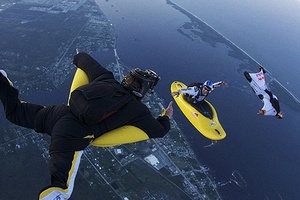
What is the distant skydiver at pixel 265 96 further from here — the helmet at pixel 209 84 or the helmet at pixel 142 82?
the helmet at pixel 142 82

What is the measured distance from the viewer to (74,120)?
455 centimetres

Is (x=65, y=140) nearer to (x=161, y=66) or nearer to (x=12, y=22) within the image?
(x=161, y=66)

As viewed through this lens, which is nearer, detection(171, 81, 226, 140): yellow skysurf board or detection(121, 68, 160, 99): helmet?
detection(121, 68, 160, 99): helmet

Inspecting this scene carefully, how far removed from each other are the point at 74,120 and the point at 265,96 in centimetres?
1007

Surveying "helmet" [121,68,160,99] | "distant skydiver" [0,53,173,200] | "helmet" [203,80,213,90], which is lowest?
"helmet" [203,80,213,90]

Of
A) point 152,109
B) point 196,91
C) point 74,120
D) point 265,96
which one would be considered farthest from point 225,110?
point 74,120

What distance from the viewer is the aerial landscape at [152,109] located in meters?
32.5

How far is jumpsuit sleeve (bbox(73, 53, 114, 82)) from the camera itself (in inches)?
222

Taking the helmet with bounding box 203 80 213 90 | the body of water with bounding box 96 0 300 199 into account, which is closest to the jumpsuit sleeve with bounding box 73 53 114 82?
the helmet with bounding box 203 80 213 90

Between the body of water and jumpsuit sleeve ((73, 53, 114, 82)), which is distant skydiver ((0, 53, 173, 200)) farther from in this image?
the body of water

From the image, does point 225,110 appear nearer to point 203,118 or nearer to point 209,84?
point 203,118

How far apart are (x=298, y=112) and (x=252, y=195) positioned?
73.3 feet

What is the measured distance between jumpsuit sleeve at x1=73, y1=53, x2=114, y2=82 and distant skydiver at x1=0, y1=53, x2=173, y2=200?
0.04 m

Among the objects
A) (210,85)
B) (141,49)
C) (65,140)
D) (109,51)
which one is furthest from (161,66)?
(65,140)
